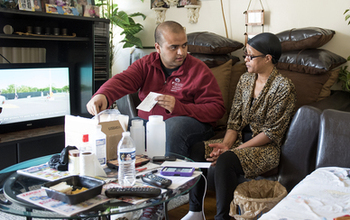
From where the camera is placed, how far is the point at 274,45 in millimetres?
1925

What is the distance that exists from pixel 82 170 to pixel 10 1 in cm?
178

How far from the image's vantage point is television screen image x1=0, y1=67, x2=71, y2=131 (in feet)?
8.39

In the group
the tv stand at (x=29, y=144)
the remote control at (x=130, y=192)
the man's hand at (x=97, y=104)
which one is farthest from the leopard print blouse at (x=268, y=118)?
the tv stand at (x=29, y=144)

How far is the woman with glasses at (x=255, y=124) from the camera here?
5.81ft

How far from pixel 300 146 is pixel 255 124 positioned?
272 millimetres

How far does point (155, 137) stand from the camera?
154 centimetres

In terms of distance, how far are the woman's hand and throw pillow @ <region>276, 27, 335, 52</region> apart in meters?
0.90

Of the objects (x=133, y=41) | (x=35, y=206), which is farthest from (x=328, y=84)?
(x=35, y=206)

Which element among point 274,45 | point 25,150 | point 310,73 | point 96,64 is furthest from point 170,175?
point 96,64

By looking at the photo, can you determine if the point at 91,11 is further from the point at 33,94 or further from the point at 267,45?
the point at 267,45

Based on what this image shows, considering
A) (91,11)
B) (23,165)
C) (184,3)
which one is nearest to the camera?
(23,165)

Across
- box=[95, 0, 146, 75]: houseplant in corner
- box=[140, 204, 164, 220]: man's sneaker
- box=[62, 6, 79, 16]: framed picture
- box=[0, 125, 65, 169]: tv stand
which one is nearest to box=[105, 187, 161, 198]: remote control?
box=[140, 204, 164, 220]: man's sneaker

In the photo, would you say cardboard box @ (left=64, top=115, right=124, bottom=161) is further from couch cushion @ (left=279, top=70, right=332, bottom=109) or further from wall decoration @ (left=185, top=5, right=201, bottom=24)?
wall decoration @ (left=185, top=5, right=201, bottom=24)

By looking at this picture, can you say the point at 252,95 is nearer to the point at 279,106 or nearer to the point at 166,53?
the point at 279,106
